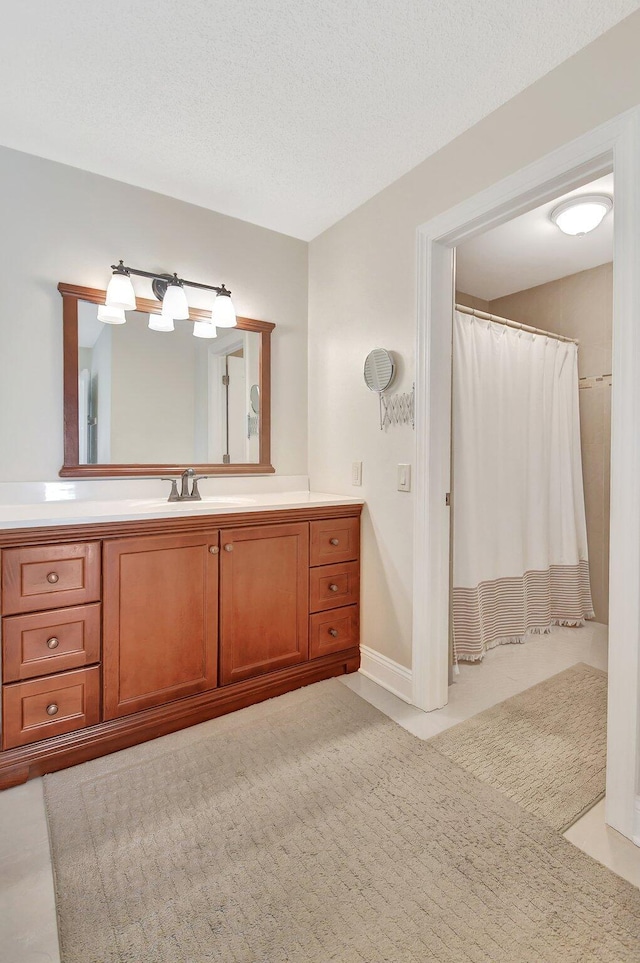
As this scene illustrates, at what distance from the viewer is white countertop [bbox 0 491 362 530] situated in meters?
1.64

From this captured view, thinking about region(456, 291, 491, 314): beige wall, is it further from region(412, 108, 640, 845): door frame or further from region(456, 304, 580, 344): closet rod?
region(412, 108, 640, 845): door frame

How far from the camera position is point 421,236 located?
208cm

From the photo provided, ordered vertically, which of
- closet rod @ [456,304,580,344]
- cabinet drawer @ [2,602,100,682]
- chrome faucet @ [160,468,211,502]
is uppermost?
closet rod @ [456,304,580,344]

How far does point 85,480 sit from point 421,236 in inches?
72.9

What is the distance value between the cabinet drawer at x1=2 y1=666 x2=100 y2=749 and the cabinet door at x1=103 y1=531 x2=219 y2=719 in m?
0.06

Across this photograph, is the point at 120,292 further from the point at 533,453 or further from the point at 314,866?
the point at 533,453

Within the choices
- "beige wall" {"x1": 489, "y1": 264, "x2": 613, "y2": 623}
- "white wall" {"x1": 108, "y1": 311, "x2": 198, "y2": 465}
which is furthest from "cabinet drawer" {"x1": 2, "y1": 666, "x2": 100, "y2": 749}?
"beige wall" {"x1": 489, "y1": 264, "x2": 613, "y2": 623}

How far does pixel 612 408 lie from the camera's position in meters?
1.40

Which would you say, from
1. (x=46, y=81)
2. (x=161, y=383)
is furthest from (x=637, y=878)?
(x=46, y=81)

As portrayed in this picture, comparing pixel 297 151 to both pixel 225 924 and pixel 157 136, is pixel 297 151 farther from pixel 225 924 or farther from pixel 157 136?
pixel 225 924

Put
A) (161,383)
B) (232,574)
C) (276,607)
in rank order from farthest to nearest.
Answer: (161,383) → (276,607) → (232,574)

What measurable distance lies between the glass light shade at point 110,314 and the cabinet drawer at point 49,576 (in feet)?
3.62

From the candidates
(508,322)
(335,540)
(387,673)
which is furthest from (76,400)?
(508,322)

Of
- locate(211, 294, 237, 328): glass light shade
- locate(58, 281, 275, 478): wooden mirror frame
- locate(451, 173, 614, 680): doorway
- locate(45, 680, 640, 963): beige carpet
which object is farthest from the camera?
locate(451, 173, 614, 680): doorway
